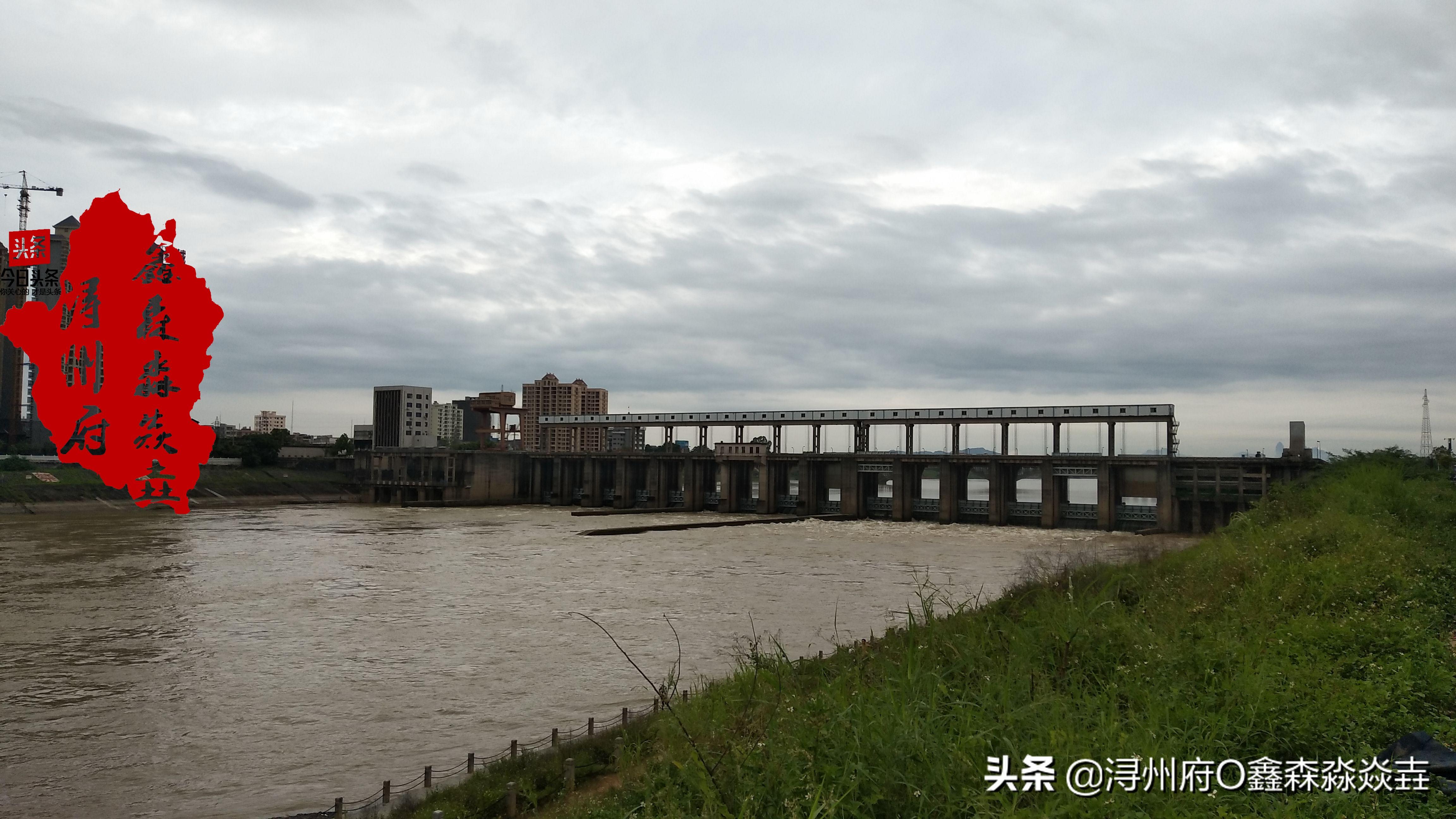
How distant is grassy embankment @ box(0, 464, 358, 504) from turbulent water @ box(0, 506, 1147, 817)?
752 inches

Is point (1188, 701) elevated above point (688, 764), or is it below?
above

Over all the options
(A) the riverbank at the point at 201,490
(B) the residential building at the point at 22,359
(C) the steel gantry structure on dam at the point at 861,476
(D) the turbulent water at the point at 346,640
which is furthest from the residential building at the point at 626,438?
(B) the residential building at the point at 22,359

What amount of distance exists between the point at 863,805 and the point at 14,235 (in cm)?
7712

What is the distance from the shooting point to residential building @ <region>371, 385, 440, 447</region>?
532 ft

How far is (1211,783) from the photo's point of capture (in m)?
5.75

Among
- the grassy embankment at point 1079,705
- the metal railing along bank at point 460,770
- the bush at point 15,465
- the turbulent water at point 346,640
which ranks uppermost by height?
the grassy embankment at point 1079,705

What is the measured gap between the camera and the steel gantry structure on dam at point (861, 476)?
61406 millimetres

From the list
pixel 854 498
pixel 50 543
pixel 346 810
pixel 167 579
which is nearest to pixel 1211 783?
pixel 346 810

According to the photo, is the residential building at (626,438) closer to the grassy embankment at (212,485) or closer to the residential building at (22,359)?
the grassy embankment at (212,485)

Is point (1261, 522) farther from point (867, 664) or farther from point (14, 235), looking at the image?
point (14, 235)

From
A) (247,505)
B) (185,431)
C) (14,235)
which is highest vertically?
(14,235)

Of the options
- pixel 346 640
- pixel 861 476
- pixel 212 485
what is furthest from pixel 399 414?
pixel 346 640

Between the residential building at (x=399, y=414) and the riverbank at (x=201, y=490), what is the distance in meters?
56.2

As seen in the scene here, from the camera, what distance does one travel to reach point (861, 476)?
253 feet
